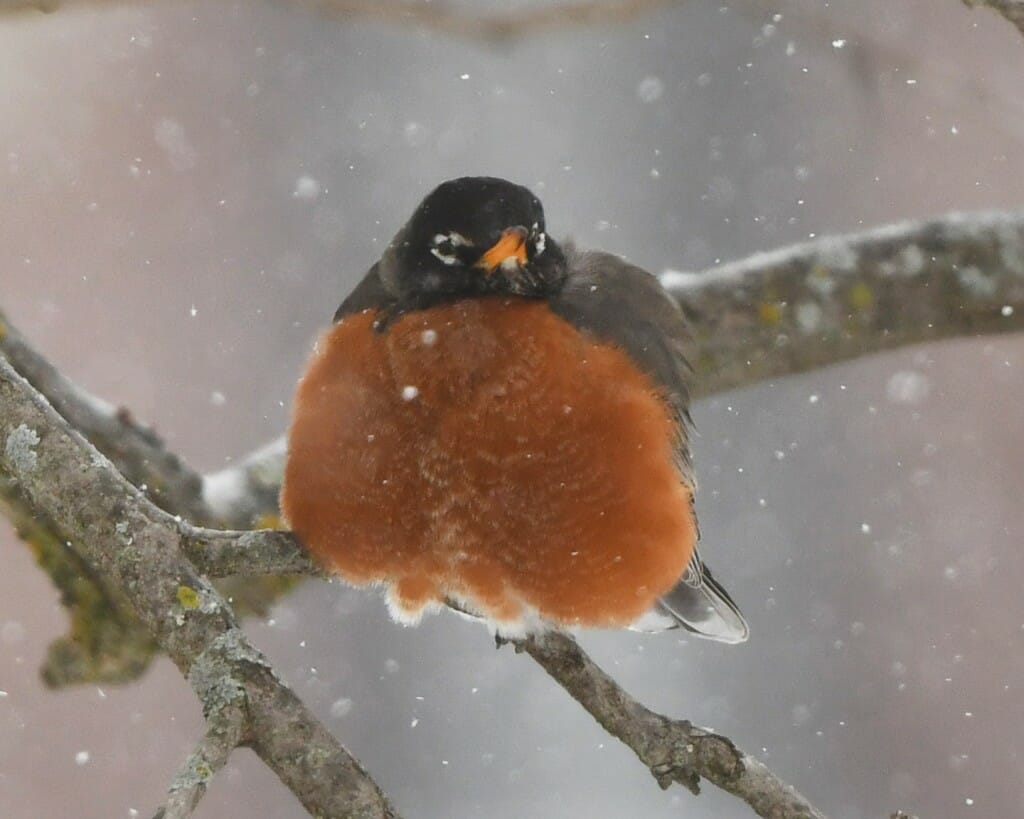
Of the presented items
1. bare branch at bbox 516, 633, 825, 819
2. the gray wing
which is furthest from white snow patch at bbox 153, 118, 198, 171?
bare branch at bbox 516, 633, 825, 819

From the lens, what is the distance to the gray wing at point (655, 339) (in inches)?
117

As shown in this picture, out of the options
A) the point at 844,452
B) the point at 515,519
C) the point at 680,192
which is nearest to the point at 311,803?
the point at 515,519

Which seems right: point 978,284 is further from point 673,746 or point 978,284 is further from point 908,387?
point 908,387

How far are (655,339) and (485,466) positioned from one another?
0.69 meters

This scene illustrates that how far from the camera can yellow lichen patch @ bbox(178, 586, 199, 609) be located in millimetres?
2098

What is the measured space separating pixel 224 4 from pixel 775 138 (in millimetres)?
3690

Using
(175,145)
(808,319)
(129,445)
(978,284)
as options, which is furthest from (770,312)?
(175,145)

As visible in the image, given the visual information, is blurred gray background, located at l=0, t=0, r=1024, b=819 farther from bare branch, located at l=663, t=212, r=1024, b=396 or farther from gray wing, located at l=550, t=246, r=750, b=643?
gray wing, located at l=550, t=246, r=750, b=643

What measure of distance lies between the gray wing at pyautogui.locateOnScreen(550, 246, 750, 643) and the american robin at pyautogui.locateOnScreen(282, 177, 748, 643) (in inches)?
0.4

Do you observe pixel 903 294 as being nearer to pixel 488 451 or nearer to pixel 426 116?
pixel 488 451

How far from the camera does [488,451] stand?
2.65m

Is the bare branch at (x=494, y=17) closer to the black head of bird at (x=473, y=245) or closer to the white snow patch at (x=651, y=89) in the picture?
the black head of bird at (x=473, y=245)

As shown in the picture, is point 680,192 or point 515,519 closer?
point 515,519

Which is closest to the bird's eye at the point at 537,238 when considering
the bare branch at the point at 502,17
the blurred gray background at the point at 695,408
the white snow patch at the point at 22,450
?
the bare branch at the point at 502,17
